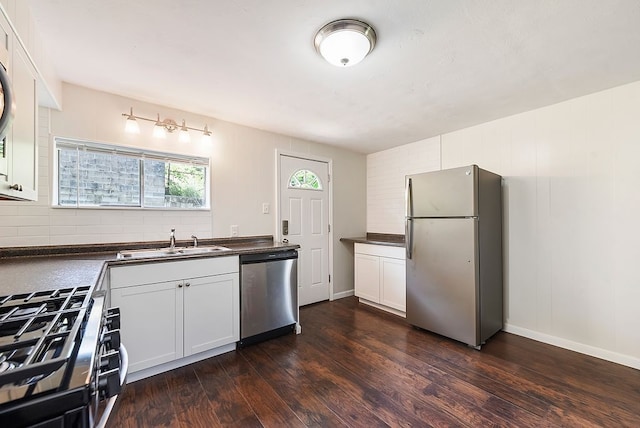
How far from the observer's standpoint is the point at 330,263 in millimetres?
3902

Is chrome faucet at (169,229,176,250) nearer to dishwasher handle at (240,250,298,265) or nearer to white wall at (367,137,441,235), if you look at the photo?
dishwasher handle at (240,250,298,265)

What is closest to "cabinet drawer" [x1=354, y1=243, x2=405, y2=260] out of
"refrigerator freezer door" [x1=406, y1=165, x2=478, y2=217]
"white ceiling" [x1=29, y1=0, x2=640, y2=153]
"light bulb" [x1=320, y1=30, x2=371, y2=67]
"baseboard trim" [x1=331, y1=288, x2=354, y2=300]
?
"refrigerator freezer door" [x1=406, y1=165, x2=478, y2=217]

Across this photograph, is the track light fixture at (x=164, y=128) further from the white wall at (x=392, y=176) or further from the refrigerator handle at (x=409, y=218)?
the white wall at (x=392, y=176)

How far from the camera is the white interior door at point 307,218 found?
3.48 meters

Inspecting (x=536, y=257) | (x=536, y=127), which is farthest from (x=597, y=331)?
(x=536, y=127)

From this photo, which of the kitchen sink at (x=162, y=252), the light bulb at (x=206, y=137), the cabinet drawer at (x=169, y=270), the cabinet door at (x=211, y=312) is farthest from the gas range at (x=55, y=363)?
the light bulb at (x=206, y=137)

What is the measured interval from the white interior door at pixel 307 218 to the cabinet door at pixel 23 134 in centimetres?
222

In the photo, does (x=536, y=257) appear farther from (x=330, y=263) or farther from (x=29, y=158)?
(x=29, y=158)

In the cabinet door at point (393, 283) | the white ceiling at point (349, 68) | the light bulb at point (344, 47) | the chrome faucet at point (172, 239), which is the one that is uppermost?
the white ceiling at point (349, 68)

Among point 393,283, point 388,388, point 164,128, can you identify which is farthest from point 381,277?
point 164,128

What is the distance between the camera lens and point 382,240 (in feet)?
12.3

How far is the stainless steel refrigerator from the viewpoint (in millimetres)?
2451

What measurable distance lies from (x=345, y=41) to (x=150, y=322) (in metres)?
2.33

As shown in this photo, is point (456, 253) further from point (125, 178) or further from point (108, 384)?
point (125, 178)
